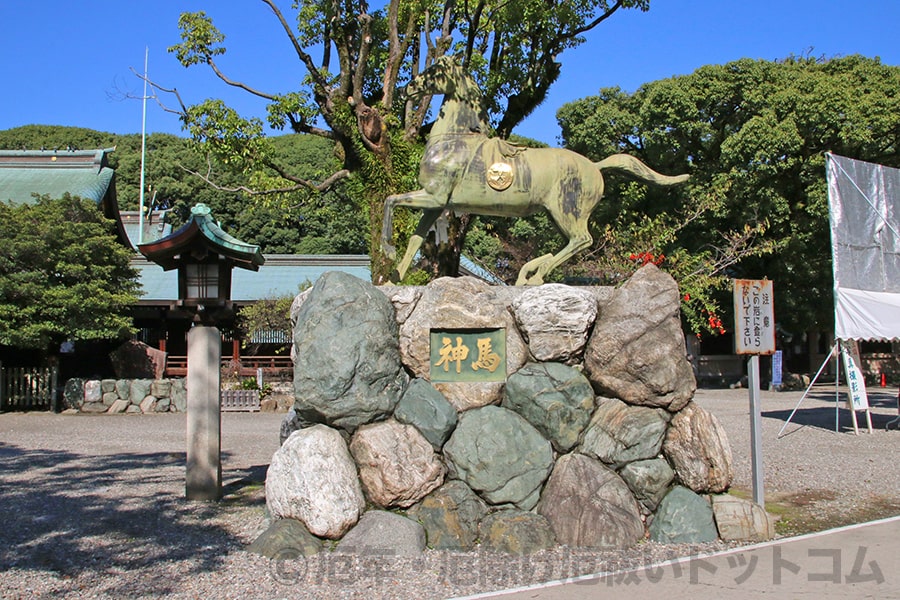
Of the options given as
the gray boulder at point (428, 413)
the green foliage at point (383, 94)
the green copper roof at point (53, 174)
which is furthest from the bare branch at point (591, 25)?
the green copper roof at point (53, 174)

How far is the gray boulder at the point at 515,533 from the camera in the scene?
18.8ft

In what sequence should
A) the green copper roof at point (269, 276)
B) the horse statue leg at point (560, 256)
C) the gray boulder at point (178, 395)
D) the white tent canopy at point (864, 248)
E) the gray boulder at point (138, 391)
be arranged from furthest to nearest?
the green copper roof at point (269, 276)
the gray boulder at point (178, 395)
the gray boulder at point (138, 391)
the white tent canopy at point (864, 248)
the horse statue leg at point (560, 256)

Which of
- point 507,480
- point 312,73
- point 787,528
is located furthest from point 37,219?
point 787,528

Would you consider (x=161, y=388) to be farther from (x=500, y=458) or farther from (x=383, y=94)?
(x=500, y=458)

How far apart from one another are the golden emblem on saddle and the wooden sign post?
2309mm

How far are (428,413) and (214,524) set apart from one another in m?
2.33

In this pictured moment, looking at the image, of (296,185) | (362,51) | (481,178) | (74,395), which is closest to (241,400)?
(74,395)

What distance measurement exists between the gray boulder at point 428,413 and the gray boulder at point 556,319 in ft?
3.16

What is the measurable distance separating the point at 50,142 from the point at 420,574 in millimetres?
50175

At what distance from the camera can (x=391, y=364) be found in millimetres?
6121

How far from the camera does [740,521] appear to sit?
595 cm

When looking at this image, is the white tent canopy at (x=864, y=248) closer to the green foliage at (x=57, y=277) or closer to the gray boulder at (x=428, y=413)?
the gray boulder at (x=428, y=413)

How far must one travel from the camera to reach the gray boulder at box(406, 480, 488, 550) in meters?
5.77

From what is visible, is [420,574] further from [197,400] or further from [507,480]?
[197,400]
